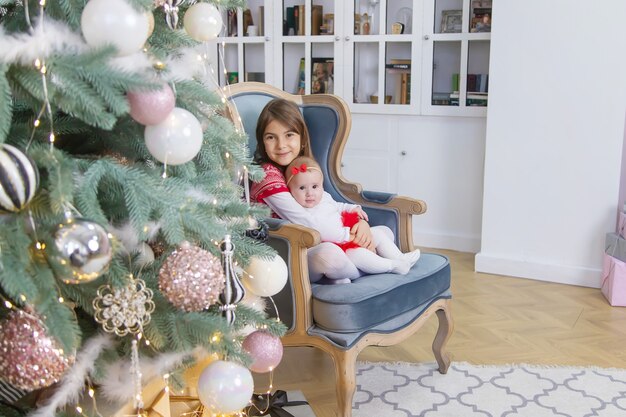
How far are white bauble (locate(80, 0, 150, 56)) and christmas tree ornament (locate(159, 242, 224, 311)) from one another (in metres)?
0.37

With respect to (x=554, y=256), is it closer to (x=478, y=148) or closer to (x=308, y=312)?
(x=478, y=148)

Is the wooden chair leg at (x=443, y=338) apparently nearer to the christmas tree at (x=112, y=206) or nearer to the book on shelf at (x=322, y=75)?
the christmas tree at (x=112, y=206)

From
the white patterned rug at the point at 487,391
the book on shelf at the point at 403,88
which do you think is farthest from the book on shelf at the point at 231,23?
the white patterned rug at the point at 487,391

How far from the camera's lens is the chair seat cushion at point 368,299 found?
2.22 m

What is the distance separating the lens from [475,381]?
262 centimetres

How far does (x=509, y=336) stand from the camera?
3061 mm

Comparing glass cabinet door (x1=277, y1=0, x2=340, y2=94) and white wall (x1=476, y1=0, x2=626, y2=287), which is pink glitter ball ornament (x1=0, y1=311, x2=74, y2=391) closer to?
white wall (x1=476, y1=0, x2=626, y2=287)

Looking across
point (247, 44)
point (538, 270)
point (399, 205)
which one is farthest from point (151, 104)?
point (247, 44)

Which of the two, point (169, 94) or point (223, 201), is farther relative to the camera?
point (223, 201)

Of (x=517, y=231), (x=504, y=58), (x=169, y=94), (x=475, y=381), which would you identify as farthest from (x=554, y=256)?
(x=169, y=94)

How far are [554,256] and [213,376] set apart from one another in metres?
2.91

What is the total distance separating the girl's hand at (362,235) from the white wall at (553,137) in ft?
5.09

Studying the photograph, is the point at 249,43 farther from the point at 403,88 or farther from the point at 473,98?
the point at 473,98

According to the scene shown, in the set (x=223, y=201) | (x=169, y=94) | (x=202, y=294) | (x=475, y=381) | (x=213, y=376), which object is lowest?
(x=475, y=381)
